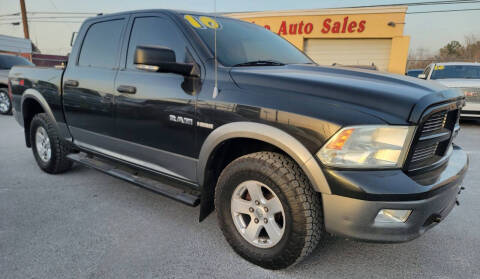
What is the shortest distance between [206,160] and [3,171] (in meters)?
3.39

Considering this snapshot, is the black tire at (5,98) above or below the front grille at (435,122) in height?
below

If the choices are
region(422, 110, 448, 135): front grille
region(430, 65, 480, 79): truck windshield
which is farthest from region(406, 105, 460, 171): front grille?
region(430, 65, 480, 79): truck windshield

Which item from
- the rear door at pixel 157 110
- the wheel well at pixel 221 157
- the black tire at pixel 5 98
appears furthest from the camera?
the black tire at pixel 5 98

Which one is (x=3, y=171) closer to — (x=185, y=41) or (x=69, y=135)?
(x=69, y=135)

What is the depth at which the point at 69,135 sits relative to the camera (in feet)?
11.9

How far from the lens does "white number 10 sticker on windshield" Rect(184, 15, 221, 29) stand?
262 cm

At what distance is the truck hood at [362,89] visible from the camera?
1.72 meters

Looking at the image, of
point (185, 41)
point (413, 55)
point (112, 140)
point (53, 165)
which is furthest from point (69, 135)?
point (413, 55)

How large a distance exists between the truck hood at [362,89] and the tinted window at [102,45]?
1495 mm

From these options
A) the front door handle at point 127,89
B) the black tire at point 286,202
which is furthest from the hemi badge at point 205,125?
the front door handle at point 127,89

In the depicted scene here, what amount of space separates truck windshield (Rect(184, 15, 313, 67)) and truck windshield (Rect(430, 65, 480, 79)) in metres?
7.24

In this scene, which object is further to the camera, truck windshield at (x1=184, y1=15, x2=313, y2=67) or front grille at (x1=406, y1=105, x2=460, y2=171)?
truck windshield at (x1=184, y1=15, x2=313, y2=67)

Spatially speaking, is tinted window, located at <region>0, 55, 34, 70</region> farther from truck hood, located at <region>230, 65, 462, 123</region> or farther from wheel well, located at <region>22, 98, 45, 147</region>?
truck hood, located at <region>230, 65, 462, 123</region>

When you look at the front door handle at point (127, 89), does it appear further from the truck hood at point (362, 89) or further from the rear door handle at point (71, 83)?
the truck hood at point (362, 89)
